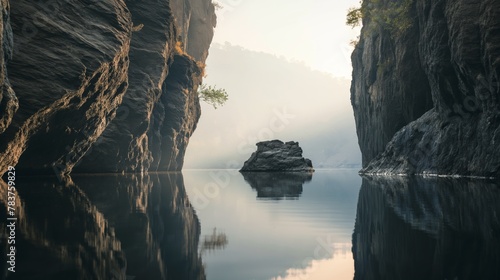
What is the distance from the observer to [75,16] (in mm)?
19578

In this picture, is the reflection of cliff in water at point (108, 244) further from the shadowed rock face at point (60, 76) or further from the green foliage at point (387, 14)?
the green foliage at point (387, 14)

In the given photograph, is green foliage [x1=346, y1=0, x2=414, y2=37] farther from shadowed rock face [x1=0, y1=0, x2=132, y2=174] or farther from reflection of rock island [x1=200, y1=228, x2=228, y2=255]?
reflection of rock island [x1=200, y1=228, x2=228, y2=255]

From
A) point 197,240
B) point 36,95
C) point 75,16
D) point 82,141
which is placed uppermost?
point 75,16

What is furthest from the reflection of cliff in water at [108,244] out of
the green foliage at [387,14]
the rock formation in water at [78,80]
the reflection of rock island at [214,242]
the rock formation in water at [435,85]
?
the green foliage at [387,14]

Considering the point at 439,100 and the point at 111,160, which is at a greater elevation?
the point at 439,100

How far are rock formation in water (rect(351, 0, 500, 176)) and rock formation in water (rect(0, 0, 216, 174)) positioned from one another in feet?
59.7

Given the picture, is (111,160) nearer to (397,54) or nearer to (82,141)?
(82,141)

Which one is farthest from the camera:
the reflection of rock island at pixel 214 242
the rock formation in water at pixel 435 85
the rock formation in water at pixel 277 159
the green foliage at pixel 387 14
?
the rock formation in water at pixel 277 159

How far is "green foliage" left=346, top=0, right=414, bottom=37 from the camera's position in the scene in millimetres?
34125

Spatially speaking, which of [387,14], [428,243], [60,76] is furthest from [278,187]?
[387,14]

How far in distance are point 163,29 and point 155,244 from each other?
34.1m

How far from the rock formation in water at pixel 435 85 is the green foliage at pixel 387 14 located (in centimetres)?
9

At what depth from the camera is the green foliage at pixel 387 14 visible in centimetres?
3412

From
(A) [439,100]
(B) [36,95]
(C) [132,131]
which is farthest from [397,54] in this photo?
(B) [36,95]
